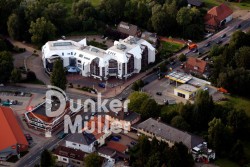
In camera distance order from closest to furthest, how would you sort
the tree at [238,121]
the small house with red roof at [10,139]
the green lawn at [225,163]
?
the green lawn at [225,163] < the small house with red roof at [10,139] < the tree at [238,121]

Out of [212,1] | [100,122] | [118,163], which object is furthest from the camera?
[212,1]

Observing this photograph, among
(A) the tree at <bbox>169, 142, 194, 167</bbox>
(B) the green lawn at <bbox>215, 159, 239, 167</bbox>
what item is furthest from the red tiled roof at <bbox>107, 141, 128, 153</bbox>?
(B) the green lawn at <bbox>215, 159, 239, 167</bbox>

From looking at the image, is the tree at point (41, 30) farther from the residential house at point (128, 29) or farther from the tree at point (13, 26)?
the residential house at point (128, 29)

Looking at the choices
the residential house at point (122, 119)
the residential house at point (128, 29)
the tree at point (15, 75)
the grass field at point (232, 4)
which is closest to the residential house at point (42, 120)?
the residential house at point (122, 119)

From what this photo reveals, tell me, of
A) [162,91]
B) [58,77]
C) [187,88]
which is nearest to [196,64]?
[187,88]

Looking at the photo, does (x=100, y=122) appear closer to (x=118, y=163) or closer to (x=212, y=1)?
(x=118, y=163)

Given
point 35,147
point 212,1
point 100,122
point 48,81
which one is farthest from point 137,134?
point 212,1
